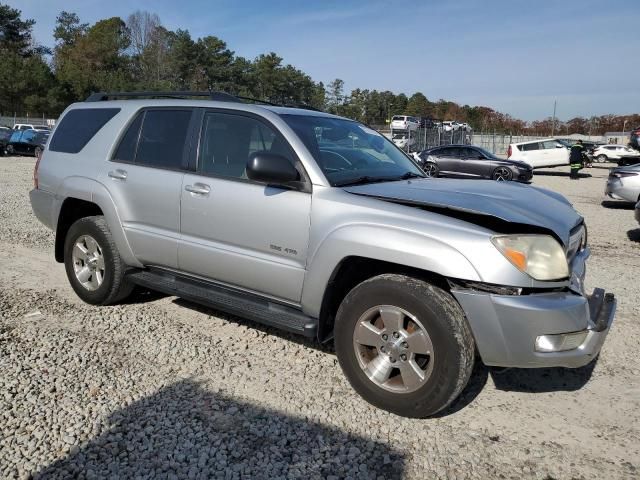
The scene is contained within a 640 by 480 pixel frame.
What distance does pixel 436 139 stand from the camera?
38.5 metres

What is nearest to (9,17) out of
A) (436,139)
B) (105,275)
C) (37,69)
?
(37,69)

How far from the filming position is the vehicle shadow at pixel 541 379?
12.2 feet

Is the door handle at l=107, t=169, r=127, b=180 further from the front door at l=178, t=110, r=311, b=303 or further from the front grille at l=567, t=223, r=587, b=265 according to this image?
the front grille at l=567, t=223, r=587, b=265

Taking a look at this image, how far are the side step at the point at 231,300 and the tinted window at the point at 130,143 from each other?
974 mm

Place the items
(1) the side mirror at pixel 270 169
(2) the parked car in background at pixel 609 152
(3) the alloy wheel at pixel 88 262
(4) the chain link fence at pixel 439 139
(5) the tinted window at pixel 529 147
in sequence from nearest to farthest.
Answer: (1) the side mirror at pixel 270 169 < (3) the alloy wheel at pixel 88 262 < (5) the tinted window at pixel 529 147 < (4) the chain link fence at pixel 439 139 < (2) the parked car in background at pixel 609 152

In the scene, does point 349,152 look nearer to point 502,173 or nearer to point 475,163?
point 502,173

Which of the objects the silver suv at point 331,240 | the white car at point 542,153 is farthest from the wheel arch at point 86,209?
the white car at point 542,153

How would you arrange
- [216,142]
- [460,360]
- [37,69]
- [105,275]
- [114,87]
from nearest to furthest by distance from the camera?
[460,360]
[216,142]
[105,275]
[37,69]
[114,87]

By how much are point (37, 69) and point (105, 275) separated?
6544cm

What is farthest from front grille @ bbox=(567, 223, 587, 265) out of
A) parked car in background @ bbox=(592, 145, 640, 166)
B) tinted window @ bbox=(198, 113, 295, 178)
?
parked car in background @ bbox=(592, 145, 640, 166)

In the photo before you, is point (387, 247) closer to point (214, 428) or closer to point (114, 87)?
point (214, 428)

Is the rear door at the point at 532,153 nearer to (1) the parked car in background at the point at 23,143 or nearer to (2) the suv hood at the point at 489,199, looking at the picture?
(1) the parked car in background at the point at 23,143

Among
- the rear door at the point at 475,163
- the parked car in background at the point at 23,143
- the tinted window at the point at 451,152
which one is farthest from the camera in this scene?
the parked car in background at the point at 23,143

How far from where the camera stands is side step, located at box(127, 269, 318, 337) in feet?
11.7
